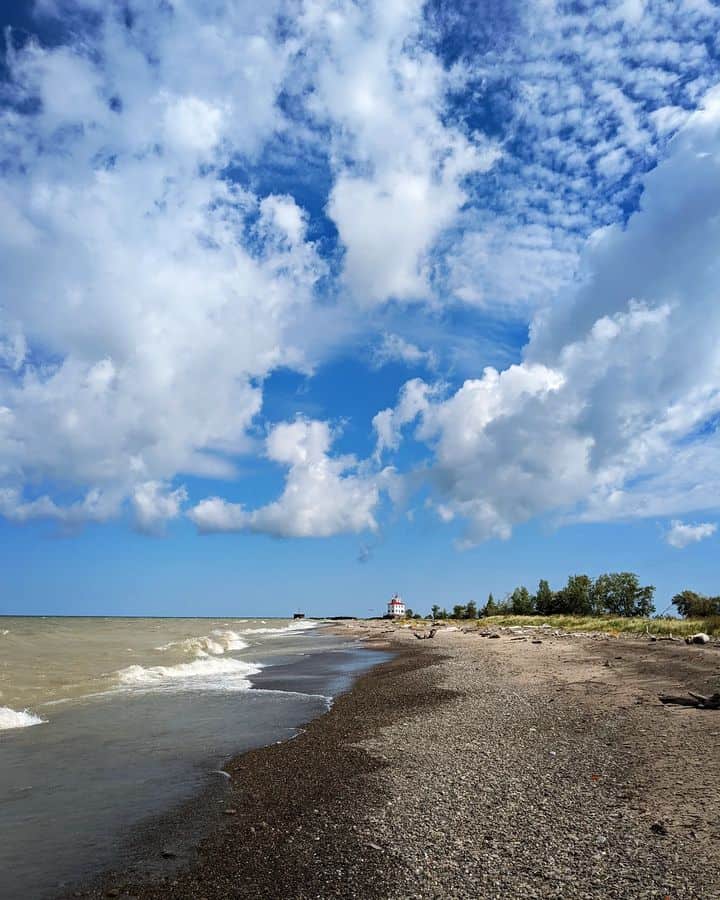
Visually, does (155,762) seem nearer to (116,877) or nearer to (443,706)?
(116,877)

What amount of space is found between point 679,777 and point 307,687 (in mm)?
17997

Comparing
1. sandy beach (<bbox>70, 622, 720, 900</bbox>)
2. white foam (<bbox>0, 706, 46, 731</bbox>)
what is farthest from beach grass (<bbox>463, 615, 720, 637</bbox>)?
white foam (<bbox>0, 706, 46, 731</bbox>)

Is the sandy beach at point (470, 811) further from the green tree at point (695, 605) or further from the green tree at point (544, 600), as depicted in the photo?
the green tree at point (544, 600)

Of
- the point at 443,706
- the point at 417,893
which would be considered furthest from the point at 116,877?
the point at 443,706

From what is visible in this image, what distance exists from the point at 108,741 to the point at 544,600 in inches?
3273

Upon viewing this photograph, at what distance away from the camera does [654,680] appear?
61.7 ft

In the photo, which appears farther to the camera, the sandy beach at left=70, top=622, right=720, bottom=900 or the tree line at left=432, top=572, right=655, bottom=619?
the tree line at left=432, top=572, right=655, bottom=619

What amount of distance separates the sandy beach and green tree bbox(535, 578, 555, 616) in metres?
74.8

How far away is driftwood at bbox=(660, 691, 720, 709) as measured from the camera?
14047 millimetres

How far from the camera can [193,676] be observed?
94.7 ft

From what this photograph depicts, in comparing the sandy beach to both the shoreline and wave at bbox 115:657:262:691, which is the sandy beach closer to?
the shoreline

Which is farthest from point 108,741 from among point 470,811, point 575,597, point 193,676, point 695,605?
point 575,597

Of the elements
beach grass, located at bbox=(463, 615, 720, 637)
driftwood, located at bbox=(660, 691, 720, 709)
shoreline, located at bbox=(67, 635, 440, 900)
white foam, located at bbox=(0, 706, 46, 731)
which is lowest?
shoreline, located at bbox=(67, 635, 440, 900)

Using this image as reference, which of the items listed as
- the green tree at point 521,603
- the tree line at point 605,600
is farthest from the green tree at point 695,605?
the green tree at point 521,603
